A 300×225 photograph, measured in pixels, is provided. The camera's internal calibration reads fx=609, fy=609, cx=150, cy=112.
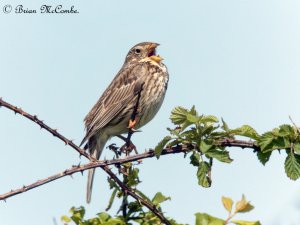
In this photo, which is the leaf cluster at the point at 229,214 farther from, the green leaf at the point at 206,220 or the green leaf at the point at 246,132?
the green leaf at the point at 246,132

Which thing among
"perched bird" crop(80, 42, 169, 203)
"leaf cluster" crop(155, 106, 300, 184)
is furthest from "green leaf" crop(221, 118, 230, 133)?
"perched bird" crop(80, 42, 169, 203)

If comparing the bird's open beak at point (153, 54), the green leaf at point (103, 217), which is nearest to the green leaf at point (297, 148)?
the green leaf at point (103, 217)

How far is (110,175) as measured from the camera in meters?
3.69

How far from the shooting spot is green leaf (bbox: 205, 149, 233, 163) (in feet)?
11.0

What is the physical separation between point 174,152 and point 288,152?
64cm

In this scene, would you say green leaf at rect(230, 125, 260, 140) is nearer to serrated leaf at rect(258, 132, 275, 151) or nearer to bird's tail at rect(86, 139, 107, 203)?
serrated leaf at rect(258, 132, 275, 151)

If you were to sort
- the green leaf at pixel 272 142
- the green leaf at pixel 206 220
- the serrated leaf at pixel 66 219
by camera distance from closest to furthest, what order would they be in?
the green leaf at pixel 206 220
the green leaf at pixel 272 142
the serrated leaf at pixel 66 219

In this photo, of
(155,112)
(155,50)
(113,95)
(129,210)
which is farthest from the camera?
(155,50)

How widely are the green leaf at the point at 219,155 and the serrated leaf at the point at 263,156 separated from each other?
0.18 meters

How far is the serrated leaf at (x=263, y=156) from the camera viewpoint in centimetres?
341

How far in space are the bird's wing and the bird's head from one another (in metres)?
0.30

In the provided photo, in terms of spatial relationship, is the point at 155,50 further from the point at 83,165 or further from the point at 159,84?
the point at 83,165

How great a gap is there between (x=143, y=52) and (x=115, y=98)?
4.39 feet

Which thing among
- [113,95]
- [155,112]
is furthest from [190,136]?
[113,95]
